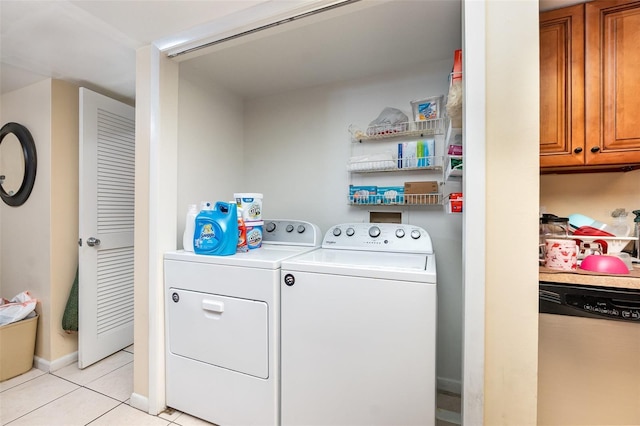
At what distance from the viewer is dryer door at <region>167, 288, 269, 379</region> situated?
1.43 meters

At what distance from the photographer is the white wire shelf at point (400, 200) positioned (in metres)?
1.91

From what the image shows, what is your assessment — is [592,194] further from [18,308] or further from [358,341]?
[18,308]

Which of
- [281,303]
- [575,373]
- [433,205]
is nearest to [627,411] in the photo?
[575,373]

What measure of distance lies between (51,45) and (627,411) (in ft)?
11.3

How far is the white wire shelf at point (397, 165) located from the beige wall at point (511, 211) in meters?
0.88

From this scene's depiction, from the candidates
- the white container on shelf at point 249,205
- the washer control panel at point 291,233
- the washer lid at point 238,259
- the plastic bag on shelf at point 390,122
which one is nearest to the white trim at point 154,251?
the washer lid at point 238,259

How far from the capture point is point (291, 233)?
2.07 metres

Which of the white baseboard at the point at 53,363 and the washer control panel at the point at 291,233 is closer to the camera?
the washer control panel at the point at 291,233

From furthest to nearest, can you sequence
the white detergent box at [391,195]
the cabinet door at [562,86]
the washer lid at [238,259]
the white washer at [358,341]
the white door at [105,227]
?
the white door at [105,227]
the white detergent box at [391,195]
the washer lid at [238,259]
the cabinet door at [562,86]
the white washer at [358,341]

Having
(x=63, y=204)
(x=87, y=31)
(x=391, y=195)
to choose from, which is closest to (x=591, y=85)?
(x=391, y=195)

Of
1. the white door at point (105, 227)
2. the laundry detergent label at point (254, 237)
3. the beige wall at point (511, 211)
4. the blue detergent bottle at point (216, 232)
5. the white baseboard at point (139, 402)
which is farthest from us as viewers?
the white door at point (105, 227)

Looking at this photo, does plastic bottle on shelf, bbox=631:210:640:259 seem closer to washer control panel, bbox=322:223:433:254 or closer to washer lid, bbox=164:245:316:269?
Answer: washer control panel, bbox=322:223:433:254

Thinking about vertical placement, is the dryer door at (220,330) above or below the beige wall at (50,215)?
below

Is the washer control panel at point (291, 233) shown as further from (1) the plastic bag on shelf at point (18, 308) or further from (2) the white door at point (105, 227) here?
(1) the plastic bag on shelf at point (18, 308)
